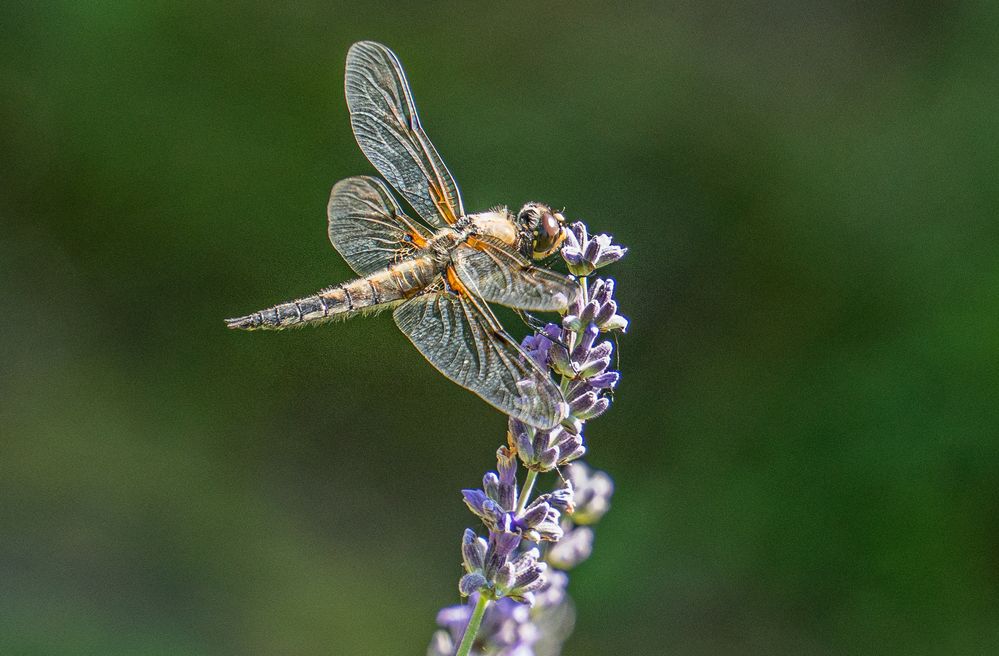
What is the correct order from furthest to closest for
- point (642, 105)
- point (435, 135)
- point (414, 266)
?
point (642, 105) → point (435, 135) → point (414, 266)

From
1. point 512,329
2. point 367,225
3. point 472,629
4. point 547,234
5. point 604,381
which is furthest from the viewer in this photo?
point 512,329

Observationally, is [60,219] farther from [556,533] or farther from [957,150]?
[957,150]

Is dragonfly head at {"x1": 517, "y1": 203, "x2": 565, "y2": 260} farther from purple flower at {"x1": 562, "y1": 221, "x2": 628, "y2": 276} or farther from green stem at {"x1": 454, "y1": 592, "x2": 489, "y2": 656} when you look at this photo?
green stem at {"x1": 454, "y1": 592, "x2": 489, "y2": 656}

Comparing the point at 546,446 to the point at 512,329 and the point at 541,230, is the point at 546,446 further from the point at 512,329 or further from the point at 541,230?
the point at 512,329

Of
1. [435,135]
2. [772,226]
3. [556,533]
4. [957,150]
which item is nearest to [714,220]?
[772,226]

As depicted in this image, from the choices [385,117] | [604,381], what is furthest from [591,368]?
[385,117]

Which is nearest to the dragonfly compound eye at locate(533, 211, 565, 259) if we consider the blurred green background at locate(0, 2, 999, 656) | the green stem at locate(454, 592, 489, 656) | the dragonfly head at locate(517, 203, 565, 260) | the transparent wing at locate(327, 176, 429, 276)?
the dragonfly head at locate(517, 203, 565, 260)
